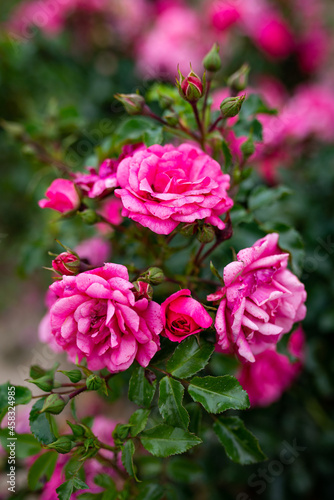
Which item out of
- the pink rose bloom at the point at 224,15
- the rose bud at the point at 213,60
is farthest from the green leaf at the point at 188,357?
the pink rose bloom at the point at 224,15

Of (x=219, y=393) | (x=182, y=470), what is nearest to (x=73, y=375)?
(x=219, y=393)

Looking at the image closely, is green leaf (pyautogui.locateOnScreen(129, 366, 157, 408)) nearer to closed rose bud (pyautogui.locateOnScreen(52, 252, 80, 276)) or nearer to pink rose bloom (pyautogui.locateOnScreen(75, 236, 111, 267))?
closed rose bud (pyautogui.locateOnScreen(52, 252, 80, 276))

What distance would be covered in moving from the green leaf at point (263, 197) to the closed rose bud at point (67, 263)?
1.22ft

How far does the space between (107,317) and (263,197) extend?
16.9 inches

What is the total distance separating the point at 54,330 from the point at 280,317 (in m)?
0.34

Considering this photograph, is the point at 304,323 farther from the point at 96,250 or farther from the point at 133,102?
the point at 133,102

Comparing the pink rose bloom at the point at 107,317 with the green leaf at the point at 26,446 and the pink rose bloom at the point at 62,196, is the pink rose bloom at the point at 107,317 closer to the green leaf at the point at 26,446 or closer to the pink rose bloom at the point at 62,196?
the pink rose bloom at the point at 62,196

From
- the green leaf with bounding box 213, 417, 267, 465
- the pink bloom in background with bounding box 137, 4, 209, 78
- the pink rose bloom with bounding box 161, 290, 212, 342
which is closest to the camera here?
the pink rose bloom with bounding box 161, 290, 212, 342

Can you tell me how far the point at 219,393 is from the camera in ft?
2.10

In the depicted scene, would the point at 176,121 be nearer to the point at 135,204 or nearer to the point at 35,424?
the point at 135,204

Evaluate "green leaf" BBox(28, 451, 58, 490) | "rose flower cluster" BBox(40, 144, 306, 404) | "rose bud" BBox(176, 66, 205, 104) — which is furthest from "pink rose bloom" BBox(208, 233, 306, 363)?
"green leaf" BBox(28, 451, 58, 490)

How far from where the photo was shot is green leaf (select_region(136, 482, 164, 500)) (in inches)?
30.7

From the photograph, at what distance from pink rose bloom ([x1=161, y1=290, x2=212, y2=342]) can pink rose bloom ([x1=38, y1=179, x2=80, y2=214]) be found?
0.86ft

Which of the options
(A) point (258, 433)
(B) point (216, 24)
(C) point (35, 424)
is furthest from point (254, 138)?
(B) point (216, 24)
